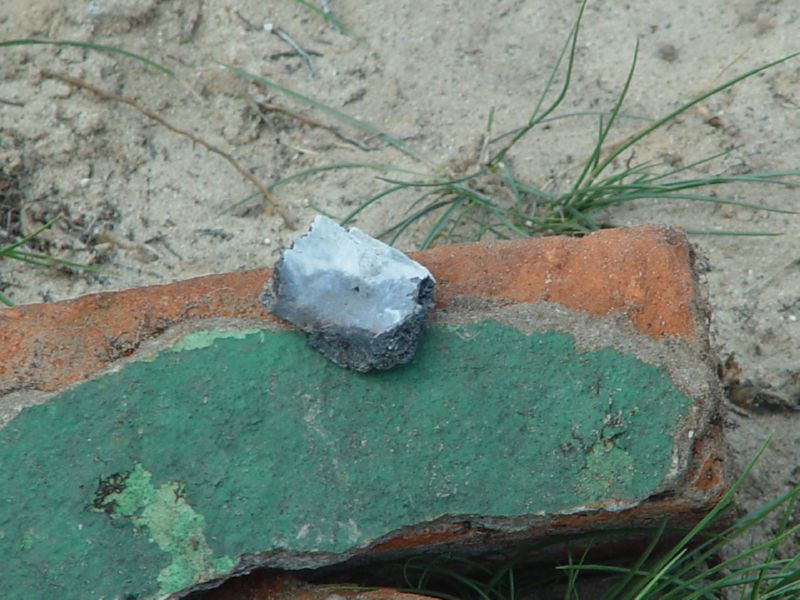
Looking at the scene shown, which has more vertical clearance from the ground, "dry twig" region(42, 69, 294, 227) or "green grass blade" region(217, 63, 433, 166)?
"green grass blade" region(217, 63, 433, 166)

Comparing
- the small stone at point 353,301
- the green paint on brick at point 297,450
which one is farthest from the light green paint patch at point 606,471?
the small stone at point 353,301

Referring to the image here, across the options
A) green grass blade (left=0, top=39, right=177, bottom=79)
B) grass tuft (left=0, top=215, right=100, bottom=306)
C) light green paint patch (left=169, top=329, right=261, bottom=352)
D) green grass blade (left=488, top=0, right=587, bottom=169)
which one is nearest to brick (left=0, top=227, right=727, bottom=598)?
light green paint patch (left=169, top=329, right=261, bottom=352)

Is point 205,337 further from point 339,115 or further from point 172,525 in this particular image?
point 339,115

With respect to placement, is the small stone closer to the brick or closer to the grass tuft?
the brick

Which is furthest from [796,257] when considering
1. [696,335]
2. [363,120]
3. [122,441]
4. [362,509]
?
[122,441]

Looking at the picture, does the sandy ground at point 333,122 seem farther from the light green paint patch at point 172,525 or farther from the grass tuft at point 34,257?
the light green paint patch at point 172,525

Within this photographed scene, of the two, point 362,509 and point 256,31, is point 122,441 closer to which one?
point 362,509
